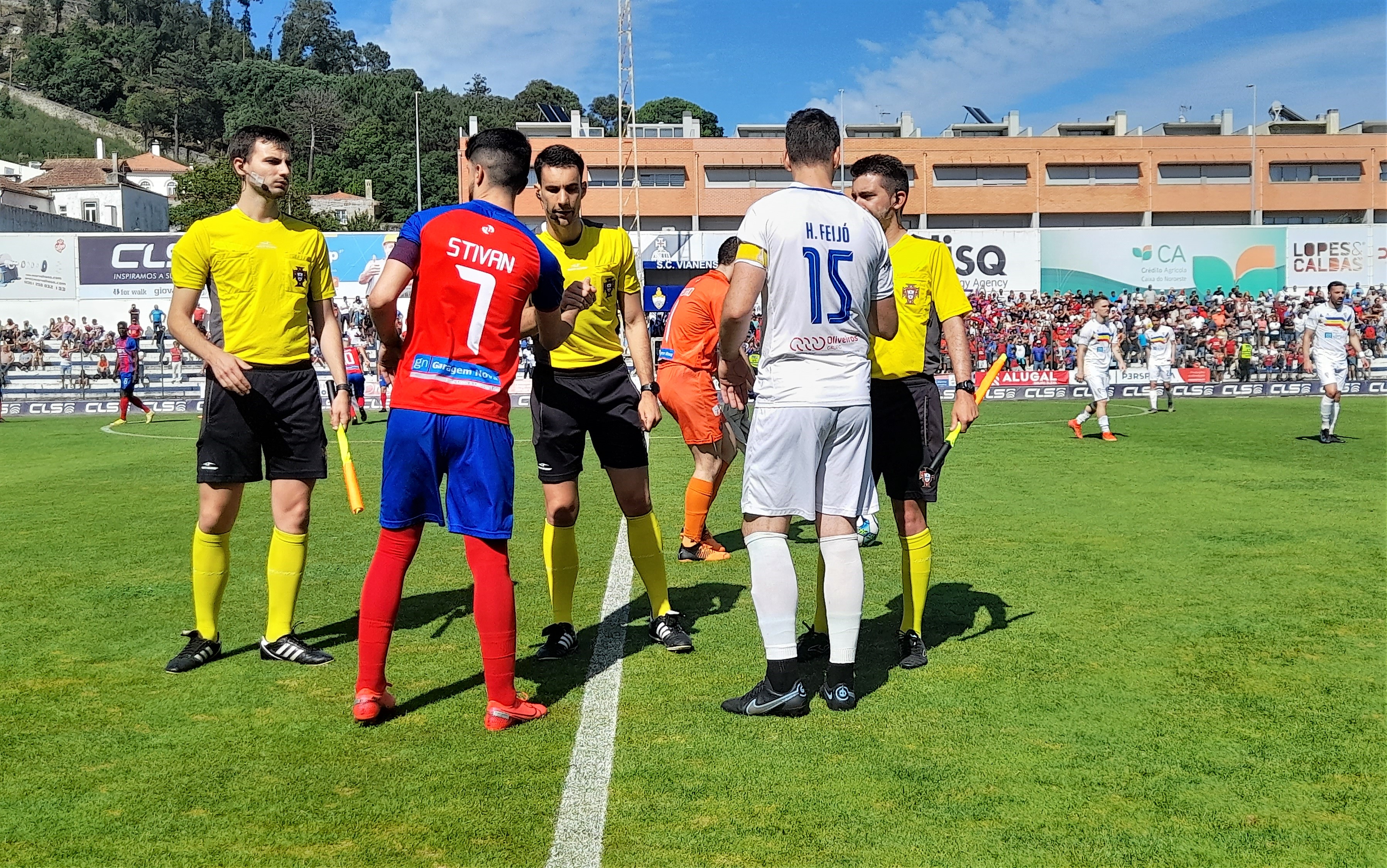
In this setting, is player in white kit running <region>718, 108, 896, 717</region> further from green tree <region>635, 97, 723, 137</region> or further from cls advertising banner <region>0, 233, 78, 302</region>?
green tree <region>635, 97, 723, 137</region>

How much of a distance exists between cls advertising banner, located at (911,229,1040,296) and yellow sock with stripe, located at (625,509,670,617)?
39431 mm

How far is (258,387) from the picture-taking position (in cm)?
508

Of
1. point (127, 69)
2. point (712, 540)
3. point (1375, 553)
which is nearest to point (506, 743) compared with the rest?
point (712, 540)

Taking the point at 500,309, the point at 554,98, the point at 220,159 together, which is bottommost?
the point at 500,309

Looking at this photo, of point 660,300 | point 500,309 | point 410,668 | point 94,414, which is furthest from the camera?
point 660,300

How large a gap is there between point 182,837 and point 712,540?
5267 mm

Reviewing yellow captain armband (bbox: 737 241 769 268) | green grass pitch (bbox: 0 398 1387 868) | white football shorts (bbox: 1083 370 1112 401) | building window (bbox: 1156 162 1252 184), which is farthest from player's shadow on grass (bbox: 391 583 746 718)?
building window (bbox: 1156 162 1252 184)

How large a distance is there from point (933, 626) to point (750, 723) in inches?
76.0

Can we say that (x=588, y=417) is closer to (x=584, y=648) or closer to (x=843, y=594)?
(x=584, y=648)

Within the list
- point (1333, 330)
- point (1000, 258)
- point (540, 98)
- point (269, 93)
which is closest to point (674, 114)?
point (540, 98)

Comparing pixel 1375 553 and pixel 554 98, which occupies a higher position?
pixel 554 98

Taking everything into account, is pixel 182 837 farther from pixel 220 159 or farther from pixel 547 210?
pixel 220 159

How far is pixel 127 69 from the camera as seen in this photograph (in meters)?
154

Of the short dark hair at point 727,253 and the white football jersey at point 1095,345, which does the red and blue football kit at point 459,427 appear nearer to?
the short dark hair at point 727,253
